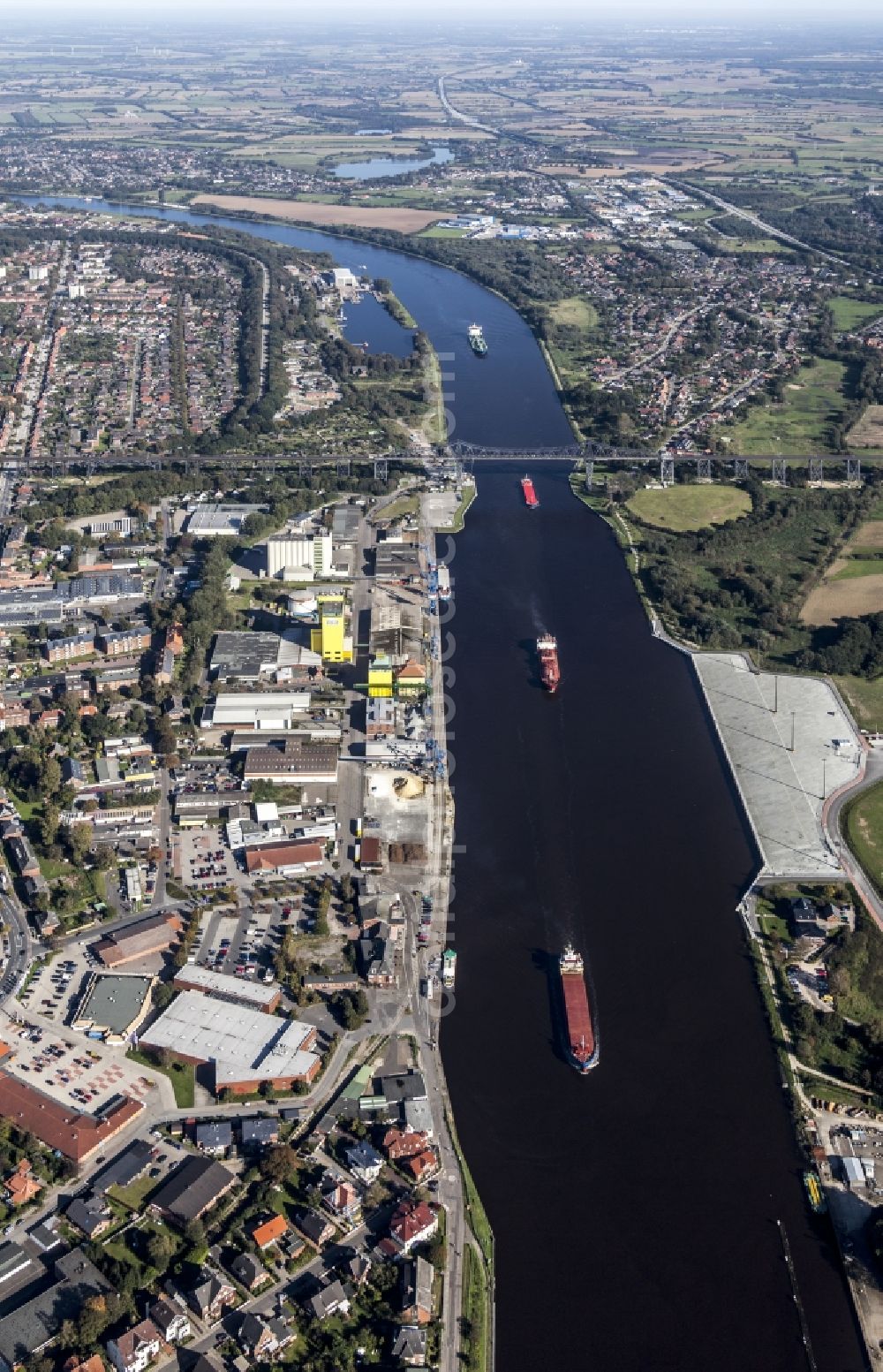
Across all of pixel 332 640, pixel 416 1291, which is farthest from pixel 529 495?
pixel 416 1291

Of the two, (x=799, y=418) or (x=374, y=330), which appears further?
(x=374, y=330)

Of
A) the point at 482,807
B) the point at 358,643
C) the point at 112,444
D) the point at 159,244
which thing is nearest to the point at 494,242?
the point at 159,244

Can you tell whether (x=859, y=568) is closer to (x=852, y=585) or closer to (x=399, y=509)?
(x=852, y=585)

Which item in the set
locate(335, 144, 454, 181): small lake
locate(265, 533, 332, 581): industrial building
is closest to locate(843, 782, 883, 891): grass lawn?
locate(265, 533, 332, 581): industrial building

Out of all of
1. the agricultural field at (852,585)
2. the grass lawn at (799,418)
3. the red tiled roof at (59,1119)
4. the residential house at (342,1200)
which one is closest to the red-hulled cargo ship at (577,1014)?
the residential house at (342,1200)

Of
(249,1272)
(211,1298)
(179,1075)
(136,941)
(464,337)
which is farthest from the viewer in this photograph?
(464,337)

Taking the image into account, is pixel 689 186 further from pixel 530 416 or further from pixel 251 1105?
pixel 251 1105
